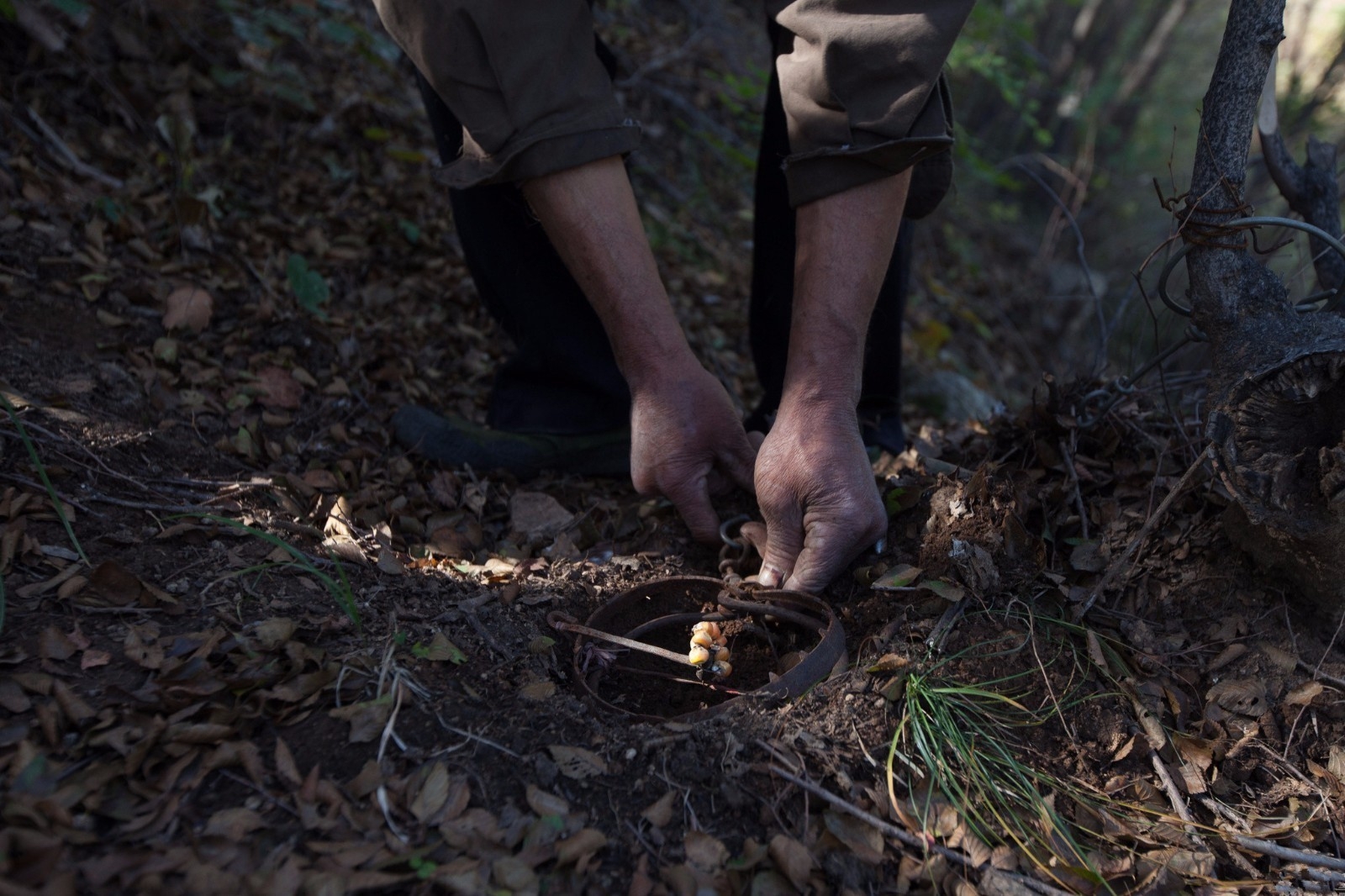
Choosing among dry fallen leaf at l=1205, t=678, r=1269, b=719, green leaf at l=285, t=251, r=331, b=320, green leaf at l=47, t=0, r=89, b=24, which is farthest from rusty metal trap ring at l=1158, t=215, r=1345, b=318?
green leaf at l=47, t=0, r=89, b=24

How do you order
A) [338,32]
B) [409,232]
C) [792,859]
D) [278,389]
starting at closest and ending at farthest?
[792,859], [278,389], [409,232], [338,32]

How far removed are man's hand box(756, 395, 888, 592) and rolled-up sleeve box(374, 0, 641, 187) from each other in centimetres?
84

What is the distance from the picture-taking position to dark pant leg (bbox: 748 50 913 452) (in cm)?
277

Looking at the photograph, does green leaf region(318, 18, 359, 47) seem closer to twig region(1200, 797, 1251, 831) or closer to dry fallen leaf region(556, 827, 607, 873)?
dry fallen leaf region(556, 827, 607, 873)

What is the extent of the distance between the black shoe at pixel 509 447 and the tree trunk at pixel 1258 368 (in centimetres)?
167

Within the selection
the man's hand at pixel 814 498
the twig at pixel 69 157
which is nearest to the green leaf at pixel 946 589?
the man's hand at pixel 814 498

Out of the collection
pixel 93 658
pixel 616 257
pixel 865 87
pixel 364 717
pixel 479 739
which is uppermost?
pixel 865 87

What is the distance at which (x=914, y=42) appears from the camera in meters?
2.01

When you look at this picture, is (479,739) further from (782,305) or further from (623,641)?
(782,305)

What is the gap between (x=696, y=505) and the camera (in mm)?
2293

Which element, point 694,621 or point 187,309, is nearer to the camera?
point 694,621

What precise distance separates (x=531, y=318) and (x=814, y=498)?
1.22 meters

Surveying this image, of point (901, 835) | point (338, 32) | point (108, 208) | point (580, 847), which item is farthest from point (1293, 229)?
point (338, 32)

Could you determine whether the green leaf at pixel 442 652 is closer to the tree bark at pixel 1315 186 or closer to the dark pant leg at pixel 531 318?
the dark pant leg at pixel 531 318
